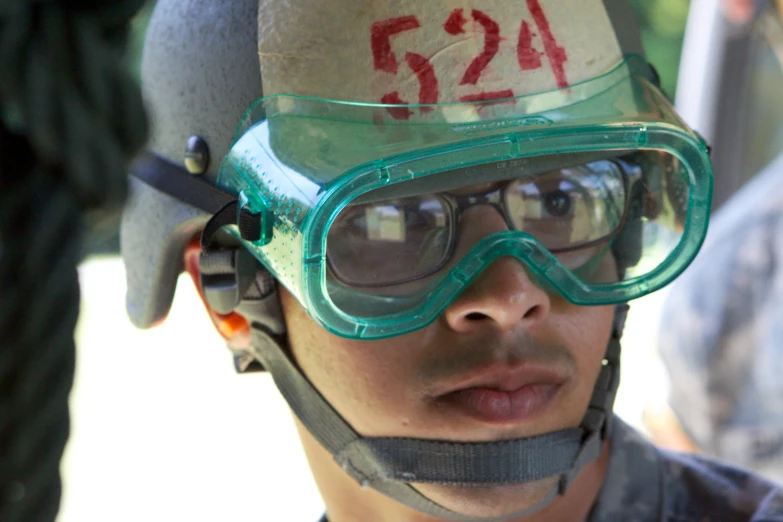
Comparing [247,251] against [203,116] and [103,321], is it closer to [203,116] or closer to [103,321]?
[203,116]

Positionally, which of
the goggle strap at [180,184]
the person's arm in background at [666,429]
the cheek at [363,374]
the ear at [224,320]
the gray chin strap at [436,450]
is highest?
the goggle strap at [180,184]

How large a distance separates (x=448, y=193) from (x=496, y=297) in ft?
0.54

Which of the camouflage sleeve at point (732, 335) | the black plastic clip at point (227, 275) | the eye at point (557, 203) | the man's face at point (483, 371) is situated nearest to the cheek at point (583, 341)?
the man's face at point (483, 371)

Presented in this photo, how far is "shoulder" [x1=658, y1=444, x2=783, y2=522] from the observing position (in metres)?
1.53

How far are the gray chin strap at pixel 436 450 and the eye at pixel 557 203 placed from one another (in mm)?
287

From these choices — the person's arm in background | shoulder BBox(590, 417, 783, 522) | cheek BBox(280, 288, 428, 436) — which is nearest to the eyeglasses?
cheek BBox(280, 288, 428, 436)

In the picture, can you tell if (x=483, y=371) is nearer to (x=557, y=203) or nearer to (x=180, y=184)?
(x=557, y=203)

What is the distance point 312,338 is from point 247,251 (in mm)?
174

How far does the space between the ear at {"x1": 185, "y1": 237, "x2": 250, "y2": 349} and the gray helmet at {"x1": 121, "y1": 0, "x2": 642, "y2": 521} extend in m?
0.02

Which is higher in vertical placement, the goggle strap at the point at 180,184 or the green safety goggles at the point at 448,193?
the goggle strap at the point at 180,184

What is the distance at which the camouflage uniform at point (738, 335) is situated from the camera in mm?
2348

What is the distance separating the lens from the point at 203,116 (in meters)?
1.59

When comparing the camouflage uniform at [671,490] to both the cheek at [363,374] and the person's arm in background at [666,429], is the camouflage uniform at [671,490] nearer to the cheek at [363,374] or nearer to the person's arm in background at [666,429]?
the cheek at [363,374]

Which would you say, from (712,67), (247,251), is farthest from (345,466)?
(712,67)
